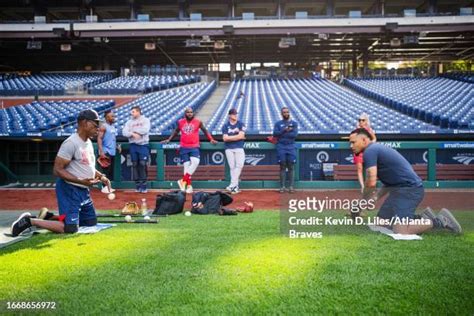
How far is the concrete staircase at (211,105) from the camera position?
19859mm

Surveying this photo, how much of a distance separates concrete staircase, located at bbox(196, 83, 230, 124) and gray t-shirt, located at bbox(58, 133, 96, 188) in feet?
34.5

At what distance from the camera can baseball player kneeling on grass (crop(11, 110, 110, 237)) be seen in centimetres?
669

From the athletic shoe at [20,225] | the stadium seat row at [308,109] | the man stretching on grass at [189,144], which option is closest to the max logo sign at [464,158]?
the stadium seat row at [308,109]

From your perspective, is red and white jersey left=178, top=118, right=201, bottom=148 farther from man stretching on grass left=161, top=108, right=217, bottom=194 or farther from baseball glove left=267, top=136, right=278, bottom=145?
baseball glove left=267, top=136, right=278, bottom=145

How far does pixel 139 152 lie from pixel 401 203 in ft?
24.3

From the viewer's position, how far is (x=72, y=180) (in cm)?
667

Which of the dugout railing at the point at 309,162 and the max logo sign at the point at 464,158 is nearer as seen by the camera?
the dugout railing at the point at 309,162

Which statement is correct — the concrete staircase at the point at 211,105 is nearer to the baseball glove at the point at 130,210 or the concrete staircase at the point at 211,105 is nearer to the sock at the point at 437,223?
the baseball glove at the point at 130,210

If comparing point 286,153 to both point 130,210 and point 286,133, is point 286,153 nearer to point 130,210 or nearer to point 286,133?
point 286,133

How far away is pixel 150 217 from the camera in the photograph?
27.0ft

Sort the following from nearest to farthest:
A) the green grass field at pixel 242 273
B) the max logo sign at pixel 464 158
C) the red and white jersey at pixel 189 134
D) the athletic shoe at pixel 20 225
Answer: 1. the green grass field at pixel 242 273
2. the athletic shoe at pixel 20 225
3. the red and white jersey at pixel 189 134
4. the max logo sign at pixel 464 158

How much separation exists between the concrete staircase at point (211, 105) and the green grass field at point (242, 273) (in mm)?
11770
